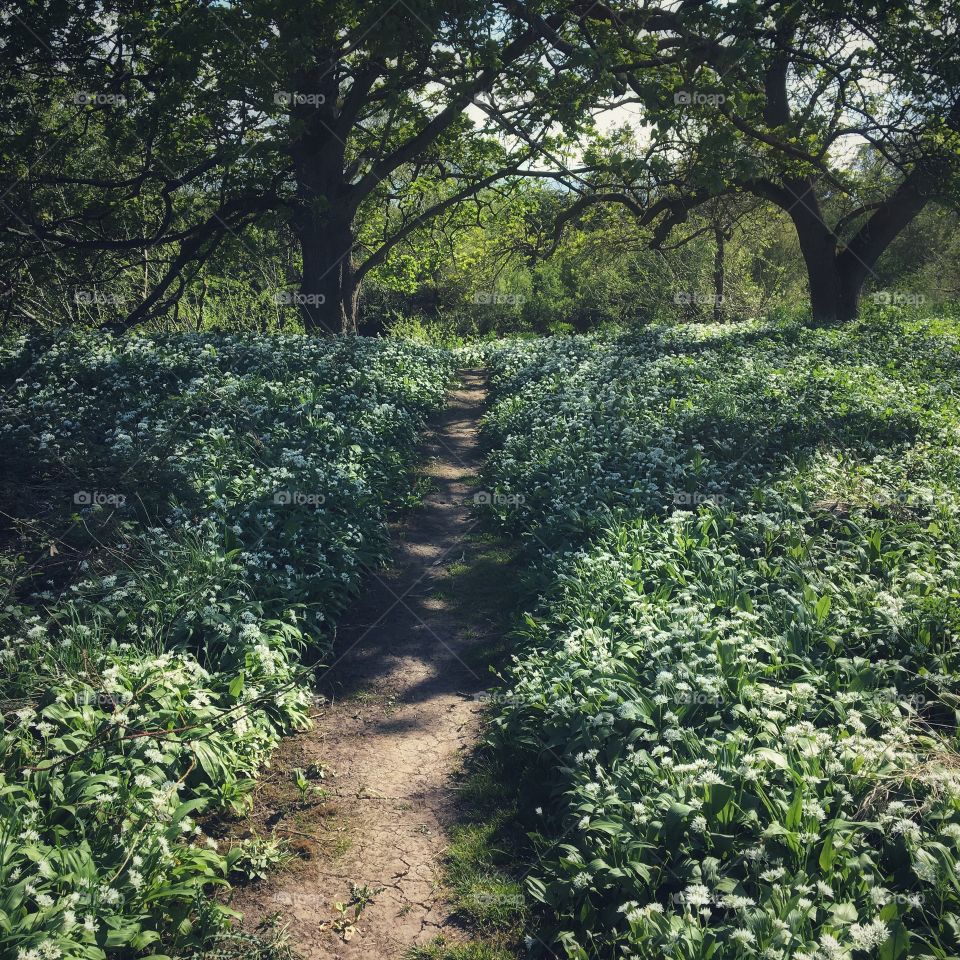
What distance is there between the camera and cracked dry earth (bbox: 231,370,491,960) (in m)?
3.58

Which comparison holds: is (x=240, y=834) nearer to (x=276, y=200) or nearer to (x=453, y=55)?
(x=453, y=55)

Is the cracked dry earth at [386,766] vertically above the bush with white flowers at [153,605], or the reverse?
the bush with white flowers at [153,605]

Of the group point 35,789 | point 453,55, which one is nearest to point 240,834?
point 35,789

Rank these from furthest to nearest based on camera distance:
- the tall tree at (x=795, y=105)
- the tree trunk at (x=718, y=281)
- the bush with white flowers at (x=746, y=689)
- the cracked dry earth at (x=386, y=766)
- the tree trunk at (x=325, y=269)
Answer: the tree trunk at (x=718, y=281) → the tree trunk at (x=325, y=269) → the tall tree at (x=795, y=105) → the cracked dry earth at (x=386, y=766) → the bush with white flowers at (x=746, y=689)

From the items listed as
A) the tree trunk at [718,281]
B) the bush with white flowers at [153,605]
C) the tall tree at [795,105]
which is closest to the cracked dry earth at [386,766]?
the bush with white flowers at [153,605]

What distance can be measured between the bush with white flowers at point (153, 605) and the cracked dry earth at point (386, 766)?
11.7 inches

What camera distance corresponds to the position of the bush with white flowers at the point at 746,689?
9.74 feet

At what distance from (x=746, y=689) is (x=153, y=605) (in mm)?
3612

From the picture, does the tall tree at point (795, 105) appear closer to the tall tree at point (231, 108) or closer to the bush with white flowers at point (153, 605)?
the tall tree at point (231, 108)

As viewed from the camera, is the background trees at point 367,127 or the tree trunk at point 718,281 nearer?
the background trees at point 367,127

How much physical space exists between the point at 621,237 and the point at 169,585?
21357 mm

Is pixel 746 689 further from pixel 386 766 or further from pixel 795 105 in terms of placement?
pixel 795 105

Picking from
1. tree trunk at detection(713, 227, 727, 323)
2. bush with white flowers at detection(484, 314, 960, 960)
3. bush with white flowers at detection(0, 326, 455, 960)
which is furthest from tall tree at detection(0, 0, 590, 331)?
tree trunk at detection(713, 227, 727, 323)

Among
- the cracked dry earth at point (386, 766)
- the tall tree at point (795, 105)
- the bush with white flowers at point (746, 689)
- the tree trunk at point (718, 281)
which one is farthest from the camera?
the tree trunk at point (718, 281)
